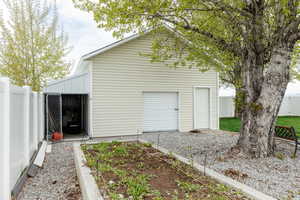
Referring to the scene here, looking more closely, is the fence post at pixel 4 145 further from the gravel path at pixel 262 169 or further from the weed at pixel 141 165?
the gravel path at pixel 262 169

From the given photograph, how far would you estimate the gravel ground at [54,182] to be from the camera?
3453 millimetres

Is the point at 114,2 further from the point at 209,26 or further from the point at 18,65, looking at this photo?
the point at 18,65

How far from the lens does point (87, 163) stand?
3939mm

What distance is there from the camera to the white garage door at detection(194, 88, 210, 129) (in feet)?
34.3

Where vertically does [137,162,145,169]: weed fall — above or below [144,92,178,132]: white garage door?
below

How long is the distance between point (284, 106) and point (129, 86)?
1774cm

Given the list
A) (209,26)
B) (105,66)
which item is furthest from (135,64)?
(209,26)

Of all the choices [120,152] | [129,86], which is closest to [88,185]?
[120,152]

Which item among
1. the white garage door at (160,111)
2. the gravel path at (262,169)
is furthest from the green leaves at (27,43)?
the gravel path at (262,169)

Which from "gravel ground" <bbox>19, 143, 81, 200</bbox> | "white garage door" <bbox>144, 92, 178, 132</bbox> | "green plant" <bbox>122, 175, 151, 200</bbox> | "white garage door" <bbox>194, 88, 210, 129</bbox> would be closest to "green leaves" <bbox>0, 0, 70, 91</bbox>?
"white garage door" <bbox>144, 92, 178, 132</bbox>

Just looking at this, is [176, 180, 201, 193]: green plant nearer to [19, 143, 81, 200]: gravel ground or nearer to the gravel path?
the gravel path

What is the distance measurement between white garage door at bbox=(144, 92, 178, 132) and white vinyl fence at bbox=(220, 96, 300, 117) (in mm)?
9563

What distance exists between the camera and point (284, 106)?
1986 cm

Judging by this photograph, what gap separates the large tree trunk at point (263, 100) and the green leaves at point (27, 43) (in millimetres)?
10884
